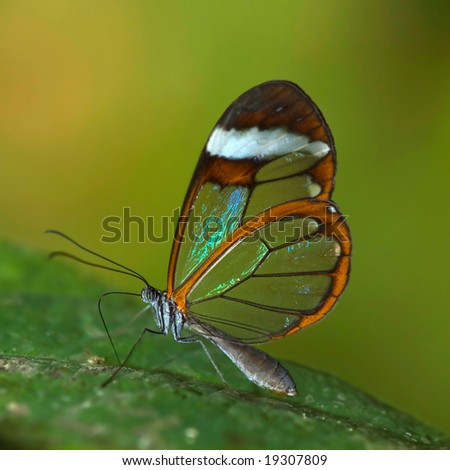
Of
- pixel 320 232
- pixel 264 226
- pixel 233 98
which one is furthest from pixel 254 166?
pixel 233 98

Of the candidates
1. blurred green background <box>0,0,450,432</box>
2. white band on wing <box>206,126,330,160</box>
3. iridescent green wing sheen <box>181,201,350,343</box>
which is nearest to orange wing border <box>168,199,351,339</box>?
iridescent green wing sheen <box>181,201,350,343</box>

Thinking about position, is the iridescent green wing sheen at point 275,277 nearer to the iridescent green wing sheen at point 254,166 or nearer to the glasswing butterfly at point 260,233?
the glasswing butterfly at point 260,233

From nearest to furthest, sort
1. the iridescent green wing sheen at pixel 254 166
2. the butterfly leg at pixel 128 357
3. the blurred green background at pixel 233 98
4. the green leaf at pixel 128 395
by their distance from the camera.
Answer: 1. the green leaf at pixel 128 395
2. the butterfly leg at pixel 128 357
3. the iridescent green wing sheen at pixel 254 166
4. the blurred green background at pixel 233 98

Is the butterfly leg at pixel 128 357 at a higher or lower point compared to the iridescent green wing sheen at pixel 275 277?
lower

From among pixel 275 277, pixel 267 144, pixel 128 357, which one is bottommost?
pixel 128 357

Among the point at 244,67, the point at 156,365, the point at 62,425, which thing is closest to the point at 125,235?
the point at 244,67

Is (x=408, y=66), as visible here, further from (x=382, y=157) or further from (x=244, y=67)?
(x=244, y=67)

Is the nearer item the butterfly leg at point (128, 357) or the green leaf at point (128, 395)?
the green leaf at point (128, 395)

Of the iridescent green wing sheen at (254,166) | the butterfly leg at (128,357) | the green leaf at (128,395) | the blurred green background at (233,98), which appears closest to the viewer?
the green leaf at (128,395)

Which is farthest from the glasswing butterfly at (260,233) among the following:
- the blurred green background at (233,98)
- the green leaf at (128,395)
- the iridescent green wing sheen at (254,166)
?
the blurred green background at (233,98)

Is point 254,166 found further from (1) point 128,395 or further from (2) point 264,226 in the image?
(1) point 128,395
